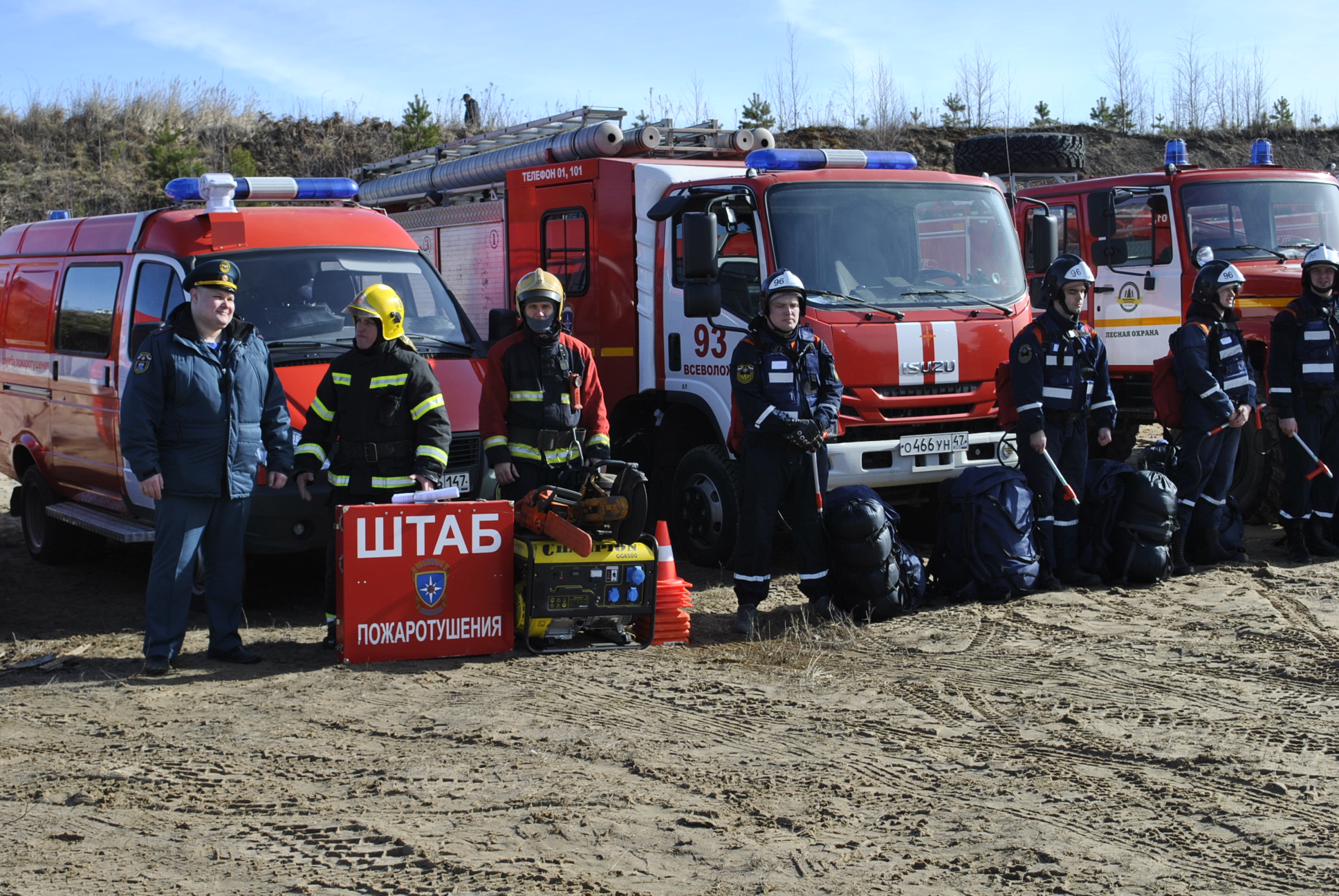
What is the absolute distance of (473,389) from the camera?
7.53m

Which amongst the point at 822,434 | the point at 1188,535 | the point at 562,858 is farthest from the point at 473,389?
the point at 1188,535

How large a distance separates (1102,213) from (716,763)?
295 inches

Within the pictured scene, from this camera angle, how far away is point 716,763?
15.4 ft

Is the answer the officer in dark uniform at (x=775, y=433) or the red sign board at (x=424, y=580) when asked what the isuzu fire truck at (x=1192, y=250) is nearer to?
the officer in dark uniform at (x=775, y=433)

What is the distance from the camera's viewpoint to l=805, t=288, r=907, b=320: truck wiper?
7738 millimetres

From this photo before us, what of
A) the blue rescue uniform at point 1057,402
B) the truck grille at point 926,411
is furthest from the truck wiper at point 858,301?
the blue rescue uniform at point 1057,402

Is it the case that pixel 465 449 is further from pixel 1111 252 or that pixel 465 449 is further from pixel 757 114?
pixel 757 114

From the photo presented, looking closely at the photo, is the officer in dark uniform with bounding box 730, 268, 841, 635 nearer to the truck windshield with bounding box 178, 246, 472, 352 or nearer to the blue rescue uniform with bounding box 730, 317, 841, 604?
the blue rescue uniform with bounding box 730, 317, 841, 604

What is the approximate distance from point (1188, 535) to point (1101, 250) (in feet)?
10.2

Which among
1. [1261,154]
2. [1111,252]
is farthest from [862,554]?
[1261,154]

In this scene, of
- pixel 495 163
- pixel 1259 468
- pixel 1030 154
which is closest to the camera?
pixel 1259 468

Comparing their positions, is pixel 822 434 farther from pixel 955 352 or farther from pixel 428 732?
pixel 428 732

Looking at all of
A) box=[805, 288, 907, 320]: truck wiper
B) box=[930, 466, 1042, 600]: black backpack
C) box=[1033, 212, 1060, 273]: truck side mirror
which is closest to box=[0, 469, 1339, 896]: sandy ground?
box=[930, 466, 1042, 600]: black backpack

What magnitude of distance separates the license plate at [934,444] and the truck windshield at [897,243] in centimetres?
81
